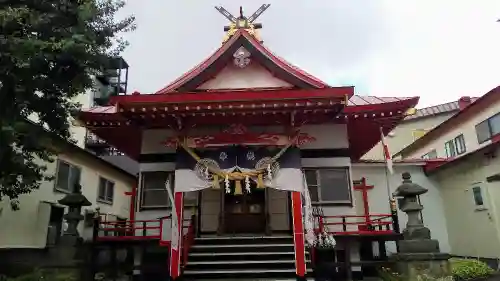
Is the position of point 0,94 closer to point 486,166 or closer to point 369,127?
point 369,127

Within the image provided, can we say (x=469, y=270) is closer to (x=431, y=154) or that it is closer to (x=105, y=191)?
(x=431, y=154)

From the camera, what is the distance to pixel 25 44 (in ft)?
25.4

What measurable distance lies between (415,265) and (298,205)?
3038 millimetres

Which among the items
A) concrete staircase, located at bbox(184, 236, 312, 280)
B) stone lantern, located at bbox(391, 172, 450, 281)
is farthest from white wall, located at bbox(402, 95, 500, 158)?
concrete staircase, located at bbox(184, 236, 312, 280)

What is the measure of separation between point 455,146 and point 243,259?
15.4m

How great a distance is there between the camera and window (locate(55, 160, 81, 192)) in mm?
15227

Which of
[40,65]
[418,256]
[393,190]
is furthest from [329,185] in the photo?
[40,65]

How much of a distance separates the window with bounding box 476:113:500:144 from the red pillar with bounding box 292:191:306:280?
1139 centimetres

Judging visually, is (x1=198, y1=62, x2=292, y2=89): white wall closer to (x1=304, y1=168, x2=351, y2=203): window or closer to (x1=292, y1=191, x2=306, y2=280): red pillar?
(x1=304, y1=168, x2=351, y2=203): window

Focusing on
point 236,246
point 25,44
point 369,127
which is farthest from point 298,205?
point 25,44

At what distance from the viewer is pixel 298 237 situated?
9.46 metres

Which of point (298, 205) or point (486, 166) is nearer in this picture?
point (298, 205)

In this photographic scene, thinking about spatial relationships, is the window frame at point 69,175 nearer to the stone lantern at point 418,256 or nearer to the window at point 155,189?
the window at point 155,189

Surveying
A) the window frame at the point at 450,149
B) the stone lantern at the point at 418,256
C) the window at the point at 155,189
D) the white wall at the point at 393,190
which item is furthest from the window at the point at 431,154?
the window at the point at 155,189
